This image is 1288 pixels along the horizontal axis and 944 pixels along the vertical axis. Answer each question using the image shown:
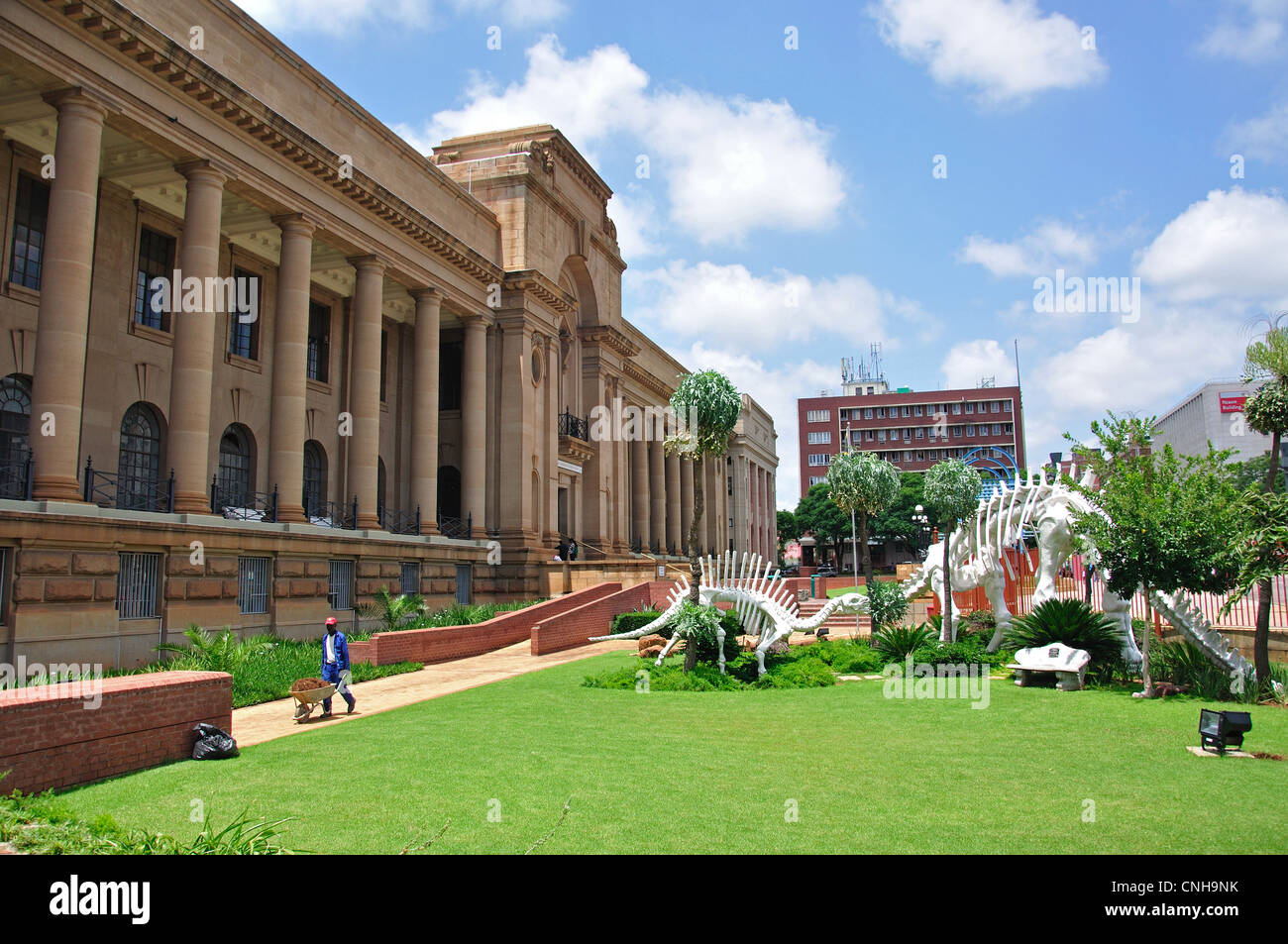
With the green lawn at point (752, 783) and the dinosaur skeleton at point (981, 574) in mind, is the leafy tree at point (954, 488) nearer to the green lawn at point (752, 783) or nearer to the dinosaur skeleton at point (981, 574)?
the dinosaur skeleton at point (981, 574)

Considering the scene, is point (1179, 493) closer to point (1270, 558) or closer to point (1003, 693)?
point (1270, 558)

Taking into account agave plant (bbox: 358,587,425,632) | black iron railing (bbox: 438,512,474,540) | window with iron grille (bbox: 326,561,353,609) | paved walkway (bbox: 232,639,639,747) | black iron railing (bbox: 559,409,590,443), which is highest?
black iron railing (bbox: 559,409,590,443)

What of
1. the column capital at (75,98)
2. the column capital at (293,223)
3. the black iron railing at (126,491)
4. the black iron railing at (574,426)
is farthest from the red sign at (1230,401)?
the column capital at (75,98)

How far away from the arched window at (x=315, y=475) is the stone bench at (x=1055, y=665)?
2295 cm

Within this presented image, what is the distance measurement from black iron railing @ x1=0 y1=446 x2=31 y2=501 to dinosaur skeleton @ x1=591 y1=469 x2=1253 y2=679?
43.8ft

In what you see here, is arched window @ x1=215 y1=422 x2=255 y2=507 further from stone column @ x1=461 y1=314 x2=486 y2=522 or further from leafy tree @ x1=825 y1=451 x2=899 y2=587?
leafy tree @ x1=825 y1=451 x2=899 y2=587

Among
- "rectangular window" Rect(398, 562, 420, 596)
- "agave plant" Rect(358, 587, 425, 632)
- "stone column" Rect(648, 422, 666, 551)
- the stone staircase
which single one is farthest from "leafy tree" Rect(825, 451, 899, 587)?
"agave plant" Rect(358, 587, 425, 632)

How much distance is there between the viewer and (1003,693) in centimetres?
1574

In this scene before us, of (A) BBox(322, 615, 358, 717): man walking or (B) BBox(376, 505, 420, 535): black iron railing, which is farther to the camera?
(B) BBox(376, 505, 420, 535): black iron railing

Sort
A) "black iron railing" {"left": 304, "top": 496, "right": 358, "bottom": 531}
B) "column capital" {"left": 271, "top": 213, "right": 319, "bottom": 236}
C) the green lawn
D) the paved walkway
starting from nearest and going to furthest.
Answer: the green lawn → the paved walkway → "column capital" {"left": 271, "top": 213, "right": 319, "bottom": 236} → "black iron railing" {"left": 304, "top": 496, "right": 358, "bottom": 531}

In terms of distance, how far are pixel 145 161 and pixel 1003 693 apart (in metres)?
23.8

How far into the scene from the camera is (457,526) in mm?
34156

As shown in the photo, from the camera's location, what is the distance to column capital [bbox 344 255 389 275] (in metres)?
28.7
